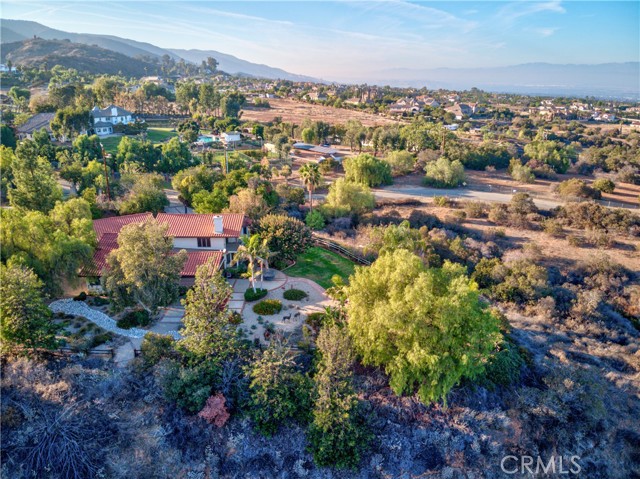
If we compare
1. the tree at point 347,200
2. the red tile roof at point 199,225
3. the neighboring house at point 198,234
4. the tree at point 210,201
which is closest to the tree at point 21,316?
the neighboring house at point 198,234

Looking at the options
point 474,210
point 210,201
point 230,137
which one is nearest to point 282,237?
point 210,201

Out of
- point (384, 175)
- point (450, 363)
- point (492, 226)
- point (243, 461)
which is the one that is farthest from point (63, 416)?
point (384, 175)

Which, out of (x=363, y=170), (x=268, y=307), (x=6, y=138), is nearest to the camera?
(x=268, y=307)

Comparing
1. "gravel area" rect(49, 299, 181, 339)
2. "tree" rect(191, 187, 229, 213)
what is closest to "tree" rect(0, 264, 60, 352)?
"gravel area" rect(49, 299, 181, 339)

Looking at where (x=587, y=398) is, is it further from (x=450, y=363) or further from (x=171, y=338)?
(x=171, y=338)

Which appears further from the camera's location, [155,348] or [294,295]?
[294,295]

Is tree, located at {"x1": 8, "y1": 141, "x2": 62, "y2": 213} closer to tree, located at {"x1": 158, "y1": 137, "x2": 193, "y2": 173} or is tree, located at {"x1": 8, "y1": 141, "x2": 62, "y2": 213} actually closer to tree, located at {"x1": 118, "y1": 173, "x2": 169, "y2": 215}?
tree, located at {"x1": 118, "y1": 173, "x2": 169, "y2": 215}

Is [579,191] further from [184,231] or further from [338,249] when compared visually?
[184,231]
